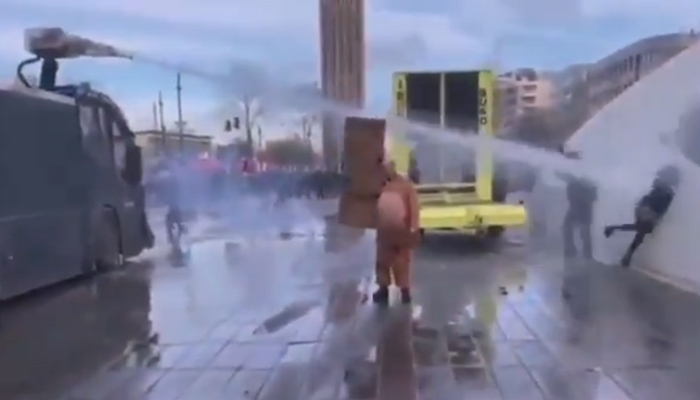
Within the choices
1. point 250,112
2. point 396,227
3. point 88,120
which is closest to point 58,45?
point 88,120

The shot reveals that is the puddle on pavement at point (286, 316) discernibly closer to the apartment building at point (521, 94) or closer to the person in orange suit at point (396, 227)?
the person in orange suit at point (396, 227)

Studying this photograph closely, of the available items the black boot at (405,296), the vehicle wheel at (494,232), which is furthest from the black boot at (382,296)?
the vehicle wheel at (494,232)

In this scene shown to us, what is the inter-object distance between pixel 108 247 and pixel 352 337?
285 inches

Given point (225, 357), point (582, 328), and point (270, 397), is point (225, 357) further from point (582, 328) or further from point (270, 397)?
point (582, 328)

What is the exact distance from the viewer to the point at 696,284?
468 inches

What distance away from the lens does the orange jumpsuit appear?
10.6 metres

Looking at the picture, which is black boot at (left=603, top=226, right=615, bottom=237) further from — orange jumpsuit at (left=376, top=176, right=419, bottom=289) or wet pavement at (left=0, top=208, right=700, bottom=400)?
orange jumpsuit at (left=376, top=176, right=419, bottom=289)

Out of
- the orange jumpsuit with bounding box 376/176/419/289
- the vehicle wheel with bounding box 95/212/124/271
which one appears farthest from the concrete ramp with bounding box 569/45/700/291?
the vehicle wheel with bounding box 95/212/124/271

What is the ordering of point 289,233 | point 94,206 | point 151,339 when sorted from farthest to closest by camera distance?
point 289,233 → point 94,206 → point 151,339

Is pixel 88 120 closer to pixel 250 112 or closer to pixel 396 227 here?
pixel 250 112

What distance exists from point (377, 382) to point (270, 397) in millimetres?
819

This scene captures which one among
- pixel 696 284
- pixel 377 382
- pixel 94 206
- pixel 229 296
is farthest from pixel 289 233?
pixel 377 382

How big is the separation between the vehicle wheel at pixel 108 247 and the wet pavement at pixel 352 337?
0.50m

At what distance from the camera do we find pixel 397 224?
10.5 metres
